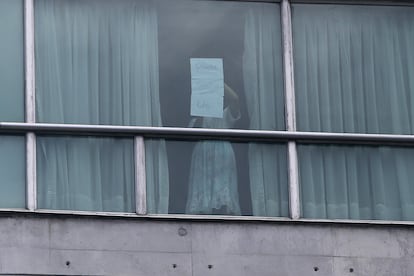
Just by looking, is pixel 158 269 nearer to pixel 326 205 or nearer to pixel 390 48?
pixel 326 205

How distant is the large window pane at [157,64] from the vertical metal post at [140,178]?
24 cm

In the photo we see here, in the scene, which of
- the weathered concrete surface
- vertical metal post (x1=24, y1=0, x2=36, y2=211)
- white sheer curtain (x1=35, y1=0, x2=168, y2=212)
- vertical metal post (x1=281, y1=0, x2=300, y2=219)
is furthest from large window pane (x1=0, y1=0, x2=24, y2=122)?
vertical metal post (x1=281, y1=0, x2=300, y2=219)

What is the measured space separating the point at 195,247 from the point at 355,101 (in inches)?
94.4

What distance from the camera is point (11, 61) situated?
1678 cm

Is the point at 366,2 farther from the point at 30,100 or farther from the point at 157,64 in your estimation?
the point at 30,100

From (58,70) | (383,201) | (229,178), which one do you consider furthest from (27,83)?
(383,201)

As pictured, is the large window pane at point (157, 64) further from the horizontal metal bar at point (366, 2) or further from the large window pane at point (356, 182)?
the large window pane at point (356, 182)

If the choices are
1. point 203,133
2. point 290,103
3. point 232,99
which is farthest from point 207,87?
point 290,103

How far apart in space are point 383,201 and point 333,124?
0.93 metres

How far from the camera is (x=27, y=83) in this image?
1669 centimetres

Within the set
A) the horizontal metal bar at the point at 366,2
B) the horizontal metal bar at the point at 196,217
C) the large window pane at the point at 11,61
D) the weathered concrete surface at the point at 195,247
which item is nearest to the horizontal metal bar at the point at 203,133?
the large window pane at the point at 11,61

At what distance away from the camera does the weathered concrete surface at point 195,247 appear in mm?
16016

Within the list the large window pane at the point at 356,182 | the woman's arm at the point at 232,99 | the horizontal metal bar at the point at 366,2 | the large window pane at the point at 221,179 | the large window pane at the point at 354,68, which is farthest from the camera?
the horizontal metal bar at the point at 366,2

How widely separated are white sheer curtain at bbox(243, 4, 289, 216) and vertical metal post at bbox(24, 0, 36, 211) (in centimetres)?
216
